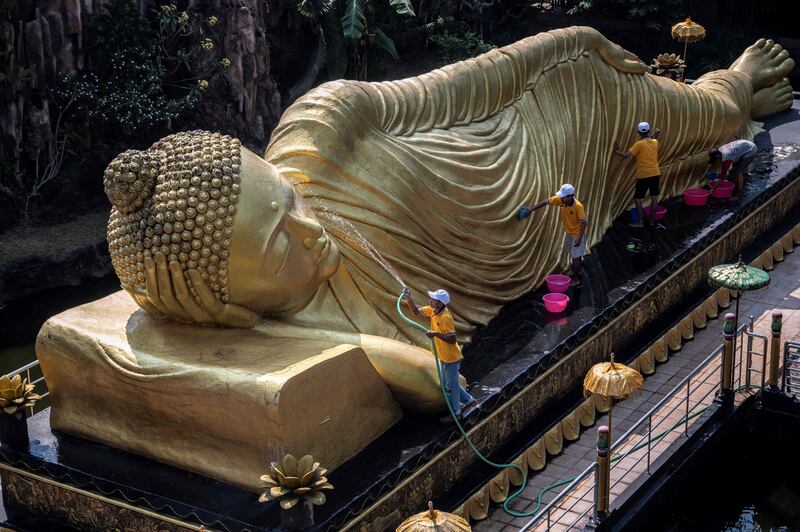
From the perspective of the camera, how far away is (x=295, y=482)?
5.91 m

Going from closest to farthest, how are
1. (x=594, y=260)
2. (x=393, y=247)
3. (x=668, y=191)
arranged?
(x=393, y=247), (x=594, y=260), (x=668, y=191)

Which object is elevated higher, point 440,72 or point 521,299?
point 440,72

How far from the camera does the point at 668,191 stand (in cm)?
1055

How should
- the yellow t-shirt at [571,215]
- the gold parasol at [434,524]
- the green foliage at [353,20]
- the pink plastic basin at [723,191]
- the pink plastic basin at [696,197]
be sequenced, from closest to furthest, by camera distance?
1. the gold parasol at [434,524]
2. the yellow t-shirt at [571,215]
3. the pink plastic basin at [696,197]
4. the pink plastic basin at [723,191]
5. the green foliage at [353,20]

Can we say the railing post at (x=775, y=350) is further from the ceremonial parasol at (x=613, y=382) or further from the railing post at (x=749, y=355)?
the ceremonial parasol at (x=613, y=382)

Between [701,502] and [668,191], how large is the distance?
128 inches

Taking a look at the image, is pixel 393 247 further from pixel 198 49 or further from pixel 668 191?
pixel 198 49

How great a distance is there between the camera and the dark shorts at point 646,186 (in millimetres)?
9836

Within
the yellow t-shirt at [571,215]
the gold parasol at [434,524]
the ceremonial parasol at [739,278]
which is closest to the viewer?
the gold parasol at [434,524]

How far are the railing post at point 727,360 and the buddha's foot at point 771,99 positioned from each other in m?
4.79

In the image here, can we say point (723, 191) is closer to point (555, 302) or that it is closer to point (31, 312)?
point (555, 302)

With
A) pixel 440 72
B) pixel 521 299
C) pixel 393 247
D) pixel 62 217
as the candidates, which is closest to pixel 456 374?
pixel 393 247

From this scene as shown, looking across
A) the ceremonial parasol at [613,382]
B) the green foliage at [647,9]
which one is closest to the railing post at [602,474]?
the ceremonial parasol at [613,382]

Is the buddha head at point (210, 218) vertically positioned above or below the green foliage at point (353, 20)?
above
